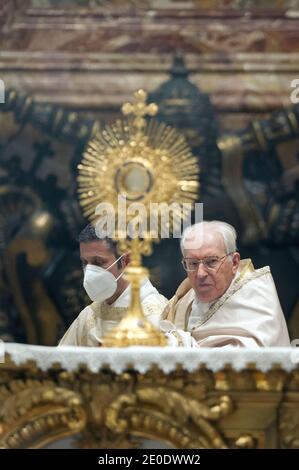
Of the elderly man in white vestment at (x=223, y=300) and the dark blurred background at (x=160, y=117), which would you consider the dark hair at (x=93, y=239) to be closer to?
the elderly man in white vestment at (x=223, y=300)

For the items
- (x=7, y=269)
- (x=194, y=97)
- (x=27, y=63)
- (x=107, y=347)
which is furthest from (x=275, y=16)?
(x=107, y=347)

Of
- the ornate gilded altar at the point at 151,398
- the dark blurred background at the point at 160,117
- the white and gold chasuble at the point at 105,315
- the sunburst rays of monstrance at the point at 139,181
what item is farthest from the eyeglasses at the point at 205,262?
the dark blurred background at the point at 160,117

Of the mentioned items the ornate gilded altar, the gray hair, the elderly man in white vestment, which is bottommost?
the ornate gilded altar

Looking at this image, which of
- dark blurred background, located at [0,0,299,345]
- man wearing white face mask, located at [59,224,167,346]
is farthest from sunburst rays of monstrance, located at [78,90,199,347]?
dark blurred background, located at [0,0,299,345]

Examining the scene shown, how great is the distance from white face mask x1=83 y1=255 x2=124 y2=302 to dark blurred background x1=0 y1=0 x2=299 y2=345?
2.43 meters

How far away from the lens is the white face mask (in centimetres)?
716

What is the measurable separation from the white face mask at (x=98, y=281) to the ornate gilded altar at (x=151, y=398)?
83 centimetres

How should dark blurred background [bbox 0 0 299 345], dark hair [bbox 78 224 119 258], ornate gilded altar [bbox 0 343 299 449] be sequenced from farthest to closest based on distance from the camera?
dark blurred background [bbox 0 0 299 345]
dark hair [bbox 78 224 119 258]
ornate gilded altar [bbox 0 343 299 449]

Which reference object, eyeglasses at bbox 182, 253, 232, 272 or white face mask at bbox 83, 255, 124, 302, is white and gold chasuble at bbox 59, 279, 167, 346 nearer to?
white face mask at bbox 83, 255, 124, 302

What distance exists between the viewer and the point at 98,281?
7.18 meters

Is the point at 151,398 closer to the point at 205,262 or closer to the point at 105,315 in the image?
the point at 205,262

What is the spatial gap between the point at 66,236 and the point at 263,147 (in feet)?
4.37

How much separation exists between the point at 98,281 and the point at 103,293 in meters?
0.07

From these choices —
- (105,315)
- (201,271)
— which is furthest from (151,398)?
(105,315)
